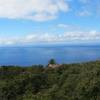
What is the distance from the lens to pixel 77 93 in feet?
54.3

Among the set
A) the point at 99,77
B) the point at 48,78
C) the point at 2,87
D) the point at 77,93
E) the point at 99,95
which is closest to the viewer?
the point at 99,95

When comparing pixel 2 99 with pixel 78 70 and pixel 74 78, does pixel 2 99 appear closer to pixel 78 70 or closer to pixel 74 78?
pixel 74 78

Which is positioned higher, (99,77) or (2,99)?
(99,77)

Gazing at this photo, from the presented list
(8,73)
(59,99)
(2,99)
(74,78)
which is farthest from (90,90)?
(8,73)

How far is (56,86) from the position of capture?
65.5 feet

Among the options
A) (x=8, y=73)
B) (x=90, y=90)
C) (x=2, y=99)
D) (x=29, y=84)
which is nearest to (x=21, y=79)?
(x=29, y=84)

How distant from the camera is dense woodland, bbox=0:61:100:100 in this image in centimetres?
1631

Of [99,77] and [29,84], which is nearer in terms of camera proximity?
[99,77]

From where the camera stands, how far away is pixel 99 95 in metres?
15.4

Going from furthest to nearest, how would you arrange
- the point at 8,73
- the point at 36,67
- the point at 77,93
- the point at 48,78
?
the point at 36,67, the point at 8,73, the point at 48,78, the point at 77,93

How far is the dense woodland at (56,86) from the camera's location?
16312mm

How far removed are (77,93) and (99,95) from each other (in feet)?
4.90

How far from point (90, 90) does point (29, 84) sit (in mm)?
6926

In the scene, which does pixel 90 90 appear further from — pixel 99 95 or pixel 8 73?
pixel 8 73
